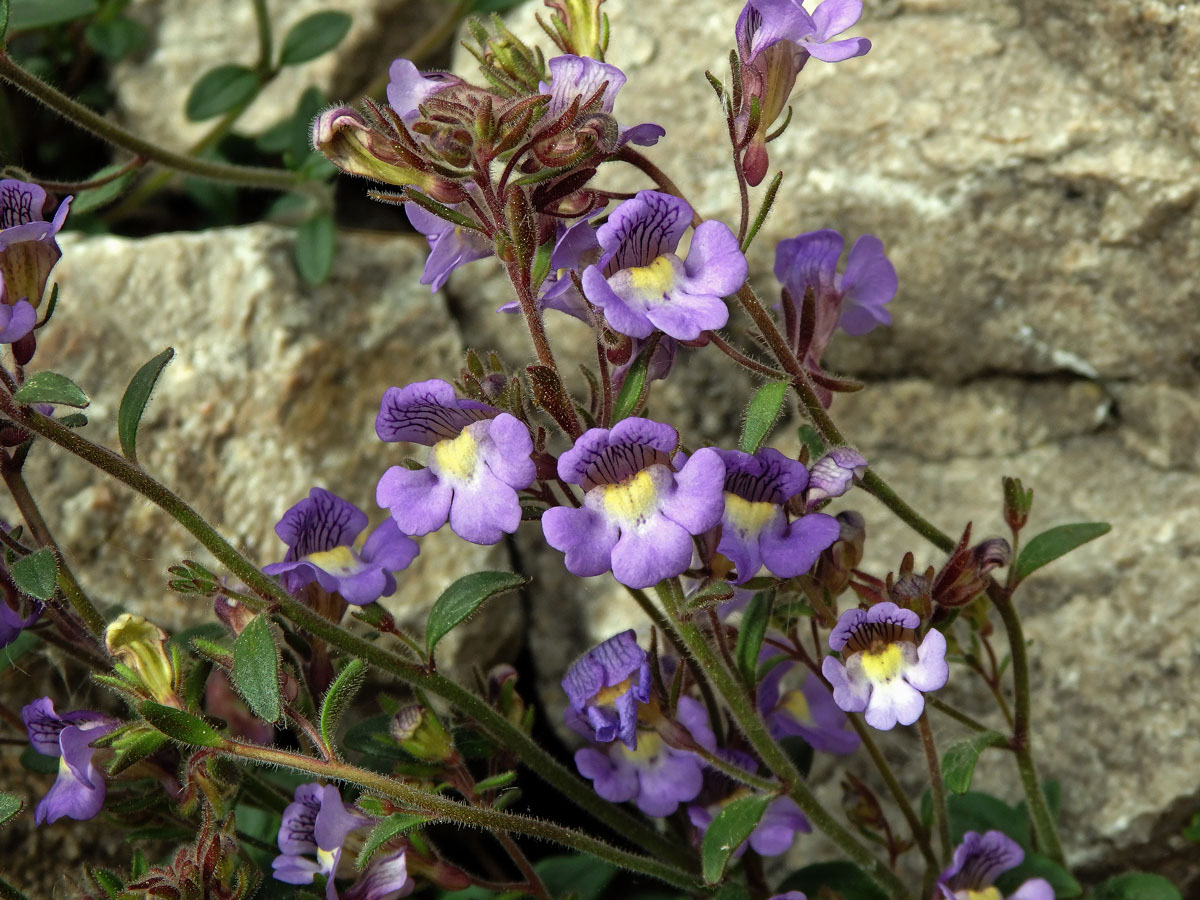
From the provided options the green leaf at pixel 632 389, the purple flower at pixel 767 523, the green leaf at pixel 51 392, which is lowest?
the purple flower at pixel 767 523

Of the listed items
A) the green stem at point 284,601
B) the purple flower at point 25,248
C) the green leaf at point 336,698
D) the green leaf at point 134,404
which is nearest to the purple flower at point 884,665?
the green stem at point 284,601

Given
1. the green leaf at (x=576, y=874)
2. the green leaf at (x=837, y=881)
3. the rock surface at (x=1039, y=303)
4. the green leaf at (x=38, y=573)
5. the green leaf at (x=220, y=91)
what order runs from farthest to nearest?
the green leaf at (x=220, y=91), the rock surface at (x=1039, y=303), the green leaf at (x=576, y=874), the green leaf at (x=837, y=881), the green leaf at (x=38, y=573)

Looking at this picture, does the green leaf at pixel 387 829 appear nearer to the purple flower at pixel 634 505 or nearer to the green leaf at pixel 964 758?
the purple flower at pixel 634 505

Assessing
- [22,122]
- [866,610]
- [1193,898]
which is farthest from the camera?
[22,122]

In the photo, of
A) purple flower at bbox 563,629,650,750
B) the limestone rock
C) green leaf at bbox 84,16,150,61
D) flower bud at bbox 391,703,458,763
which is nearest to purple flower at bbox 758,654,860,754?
purple flower at bbox 563,629,650,750

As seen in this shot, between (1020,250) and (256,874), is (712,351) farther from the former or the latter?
(256,874)

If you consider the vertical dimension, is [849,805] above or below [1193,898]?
above

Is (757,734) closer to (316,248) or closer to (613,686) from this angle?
(613,686)

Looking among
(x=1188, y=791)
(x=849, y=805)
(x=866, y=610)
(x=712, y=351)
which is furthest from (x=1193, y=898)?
(x=712, y=351)
